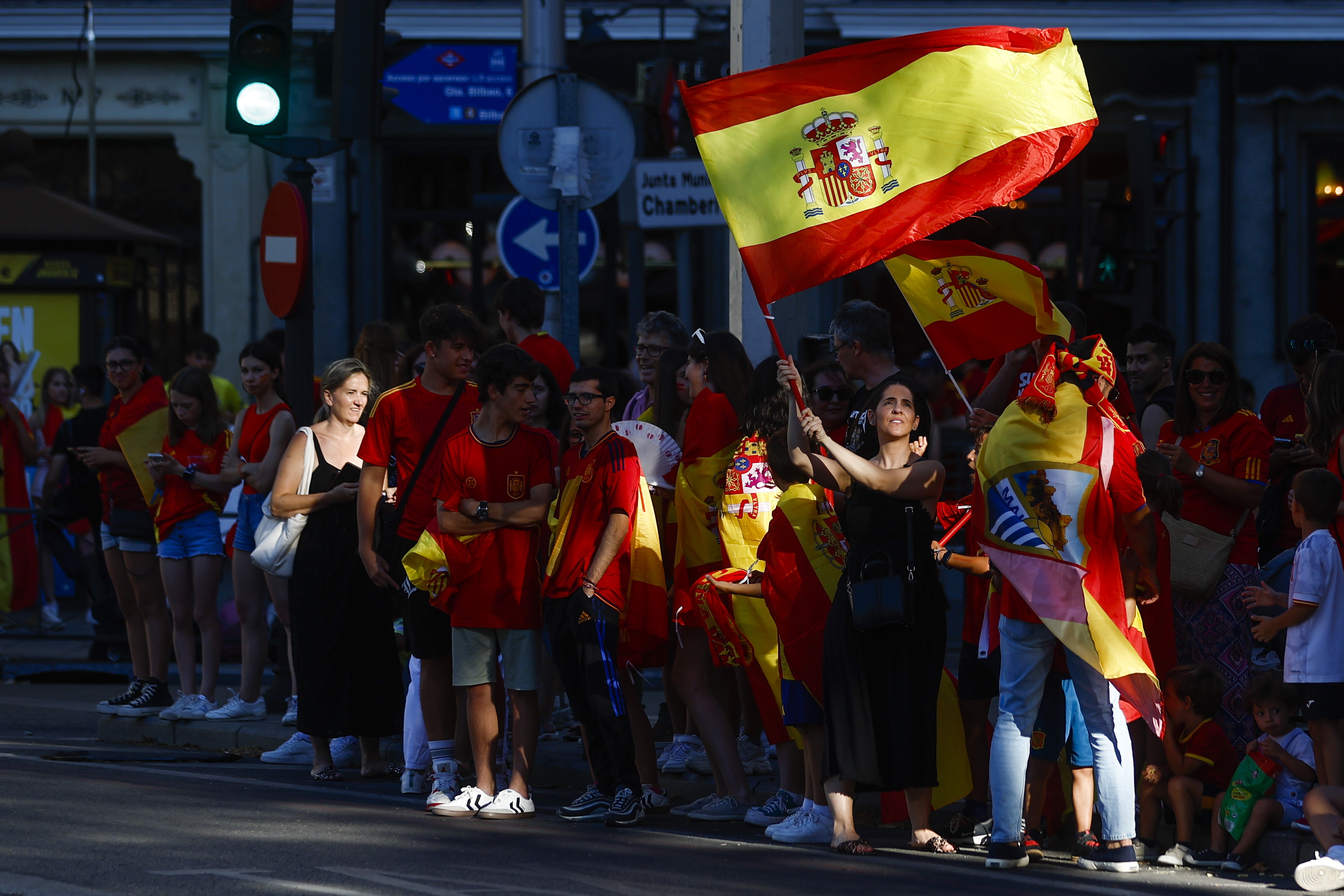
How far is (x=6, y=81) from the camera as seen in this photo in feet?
63.7

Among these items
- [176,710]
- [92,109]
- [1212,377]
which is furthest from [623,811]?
[92,109]

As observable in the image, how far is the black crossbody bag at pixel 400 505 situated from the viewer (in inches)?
311

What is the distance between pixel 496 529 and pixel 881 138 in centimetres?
221

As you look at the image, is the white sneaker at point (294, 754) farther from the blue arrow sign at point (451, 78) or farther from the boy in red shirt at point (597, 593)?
the blue arrow sign at point (451, 78)

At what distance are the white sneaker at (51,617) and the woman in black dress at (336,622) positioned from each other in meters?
4.92

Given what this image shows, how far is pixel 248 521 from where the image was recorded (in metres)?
9.58

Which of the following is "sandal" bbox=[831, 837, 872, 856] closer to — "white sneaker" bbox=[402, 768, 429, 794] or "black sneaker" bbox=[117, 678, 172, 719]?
"white sneaker" bbox=[402, 768, 429, 794]

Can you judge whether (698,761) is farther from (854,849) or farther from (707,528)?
(854,849)

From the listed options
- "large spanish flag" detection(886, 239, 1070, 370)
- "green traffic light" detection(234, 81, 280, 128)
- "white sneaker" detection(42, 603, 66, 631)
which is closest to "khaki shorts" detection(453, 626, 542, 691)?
"large spanish flag" detection(886, 239, 1070, 370)

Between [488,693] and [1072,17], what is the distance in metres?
13.8

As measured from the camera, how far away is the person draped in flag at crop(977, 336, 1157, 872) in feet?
21.2

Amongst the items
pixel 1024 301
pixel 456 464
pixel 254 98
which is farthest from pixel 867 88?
pixel 254 98

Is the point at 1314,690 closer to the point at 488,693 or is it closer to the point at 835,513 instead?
the point at 835,513

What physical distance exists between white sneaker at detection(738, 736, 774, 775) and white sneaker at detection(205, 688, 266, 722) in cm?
273
